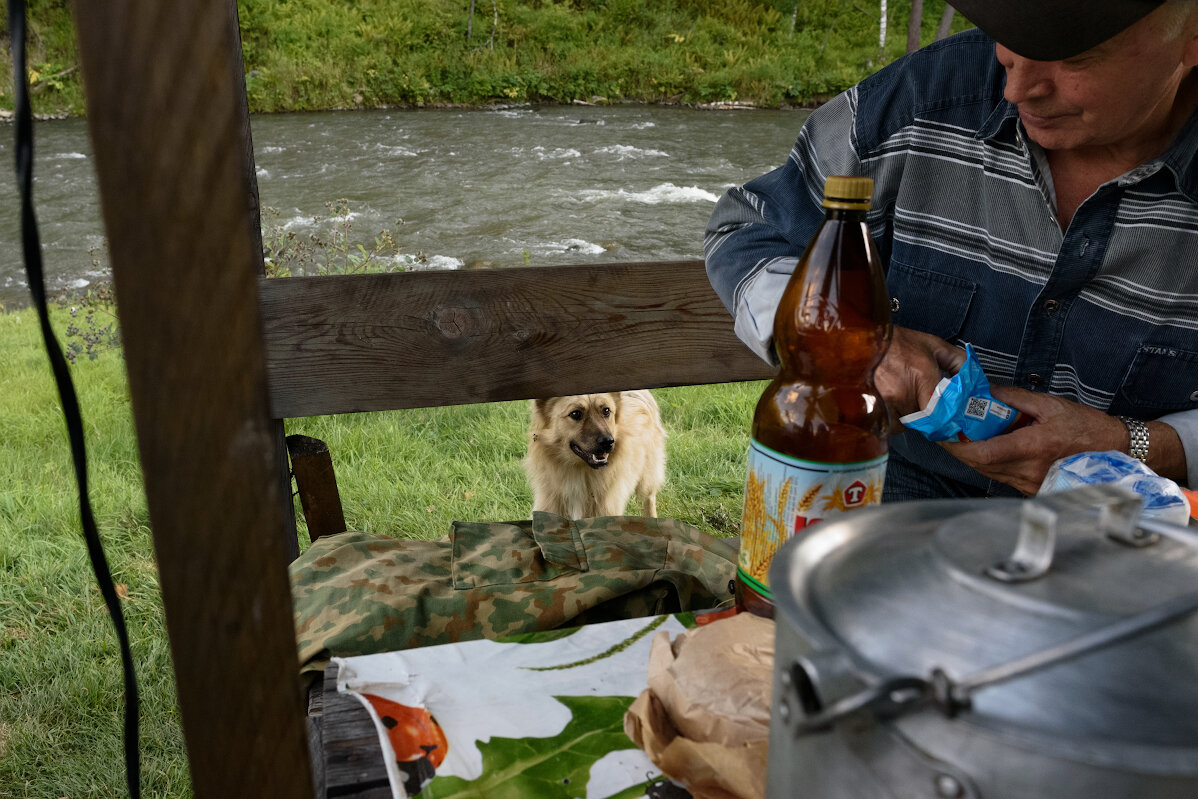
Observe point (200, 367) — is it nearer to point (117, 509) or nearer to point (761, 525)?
point (761, 525)

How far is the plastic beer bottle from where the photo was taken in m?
0.88

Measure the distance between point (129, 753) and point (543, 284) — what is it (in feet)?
4.29

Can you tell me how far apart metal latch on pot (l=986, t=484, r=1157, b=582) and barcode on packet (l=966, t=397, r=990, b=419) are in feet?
1.95

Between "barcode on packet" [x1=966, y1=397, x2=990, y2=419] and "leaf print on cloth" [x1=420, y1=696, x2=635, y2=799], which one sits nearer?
"leaf print on cloth" [x1=420, y1=696, x2=635, y2=799]

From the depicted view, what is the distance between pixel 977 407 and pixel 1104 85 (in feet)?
1.58

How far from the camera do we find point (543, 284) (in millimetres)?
1927

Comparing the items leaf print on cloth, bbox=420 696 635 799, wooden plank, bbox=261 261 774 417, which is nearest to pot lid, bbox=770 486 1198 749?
leaf print on cloth, bbox=420 696 635 799

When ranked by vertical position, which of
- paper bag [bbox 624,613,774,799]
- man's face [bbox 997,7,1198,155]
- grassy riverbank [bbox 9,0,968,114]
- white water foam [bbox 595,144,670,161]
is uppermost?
grassy riverbank [bbox 9,0,968,114]

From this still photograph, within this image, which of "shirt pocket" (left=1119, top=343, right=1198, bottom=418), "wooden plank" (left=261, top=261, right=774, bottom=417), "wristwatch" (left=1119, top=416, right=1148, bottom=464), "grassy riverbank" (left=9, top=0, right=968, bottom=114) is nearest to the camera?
"wristwatch" (left=1119, top=416, right=1148, bottom=464)

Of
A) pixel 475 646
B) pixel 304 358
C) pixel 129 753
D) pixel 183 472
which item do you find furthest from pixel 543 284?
pixel 183 472

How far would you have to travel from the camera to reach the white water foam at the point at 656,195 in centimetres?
1160

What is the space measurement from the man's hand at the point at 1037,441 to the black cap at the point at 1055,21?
18.1 inches

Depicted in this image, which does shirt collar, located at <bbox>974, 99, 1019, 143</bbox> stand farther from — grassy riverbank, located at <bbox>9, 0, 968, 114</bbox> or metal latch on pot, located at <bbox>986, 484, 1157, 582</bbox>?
grassy riverbank, located at <bbox>9, 0, 968, 114</bbox>

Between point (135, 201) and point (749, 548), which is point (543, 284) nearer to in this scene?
point (749, 548)
